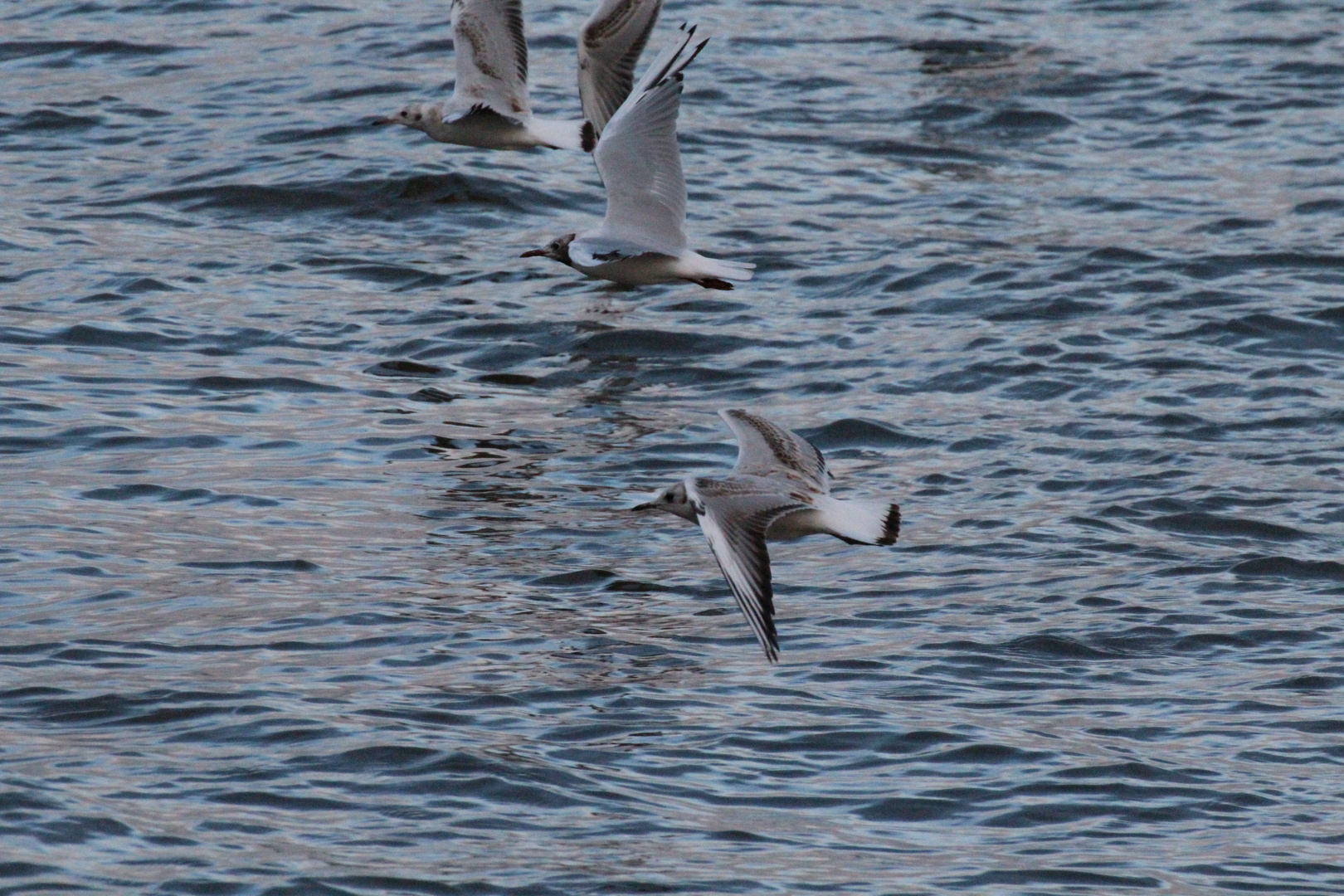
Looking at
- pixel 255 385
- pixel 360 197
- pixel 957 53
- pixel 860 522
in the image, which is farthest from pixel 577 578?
pixel 957 53

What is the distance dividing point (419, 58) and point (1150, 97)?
237 inches

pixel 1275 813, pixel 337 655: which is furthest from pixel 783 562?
pixel 1275 813

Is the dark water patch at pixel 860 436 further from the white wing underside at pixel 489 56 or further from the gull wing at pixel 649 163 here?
the white wing underside at pixel 489 56

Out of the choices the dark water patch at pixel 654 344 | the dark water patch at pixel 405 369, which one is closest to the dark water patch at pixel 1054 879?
the dark water patch at pixel 405 369

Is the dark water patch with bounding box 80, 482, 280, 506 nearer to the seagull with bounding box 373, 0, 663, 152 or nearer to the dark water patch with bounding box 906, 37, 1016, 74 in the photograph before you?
the seagull with bounding box 373, 0, 663, 152

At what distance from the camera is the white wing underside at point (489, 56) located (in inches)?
517

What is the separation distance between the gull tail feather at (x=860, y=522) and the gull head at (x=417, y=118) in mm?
6144

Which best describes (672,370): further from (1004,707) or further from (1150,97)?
(1150,97)

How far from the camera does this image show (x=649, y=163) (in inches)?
425

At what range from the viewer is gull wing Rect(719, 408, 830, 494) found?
28.9ft

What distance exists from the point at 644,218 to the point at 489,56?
2.61 metres

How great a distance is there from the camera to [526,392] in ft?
38.8

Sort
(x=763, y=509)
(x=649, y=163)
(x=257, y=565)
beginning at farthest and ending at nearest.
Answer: (x=649, y=163), (x=257, y=565), (x=763, y=509)

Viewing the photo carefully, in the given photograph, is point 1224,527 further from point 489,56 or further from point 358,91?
point 358,91
